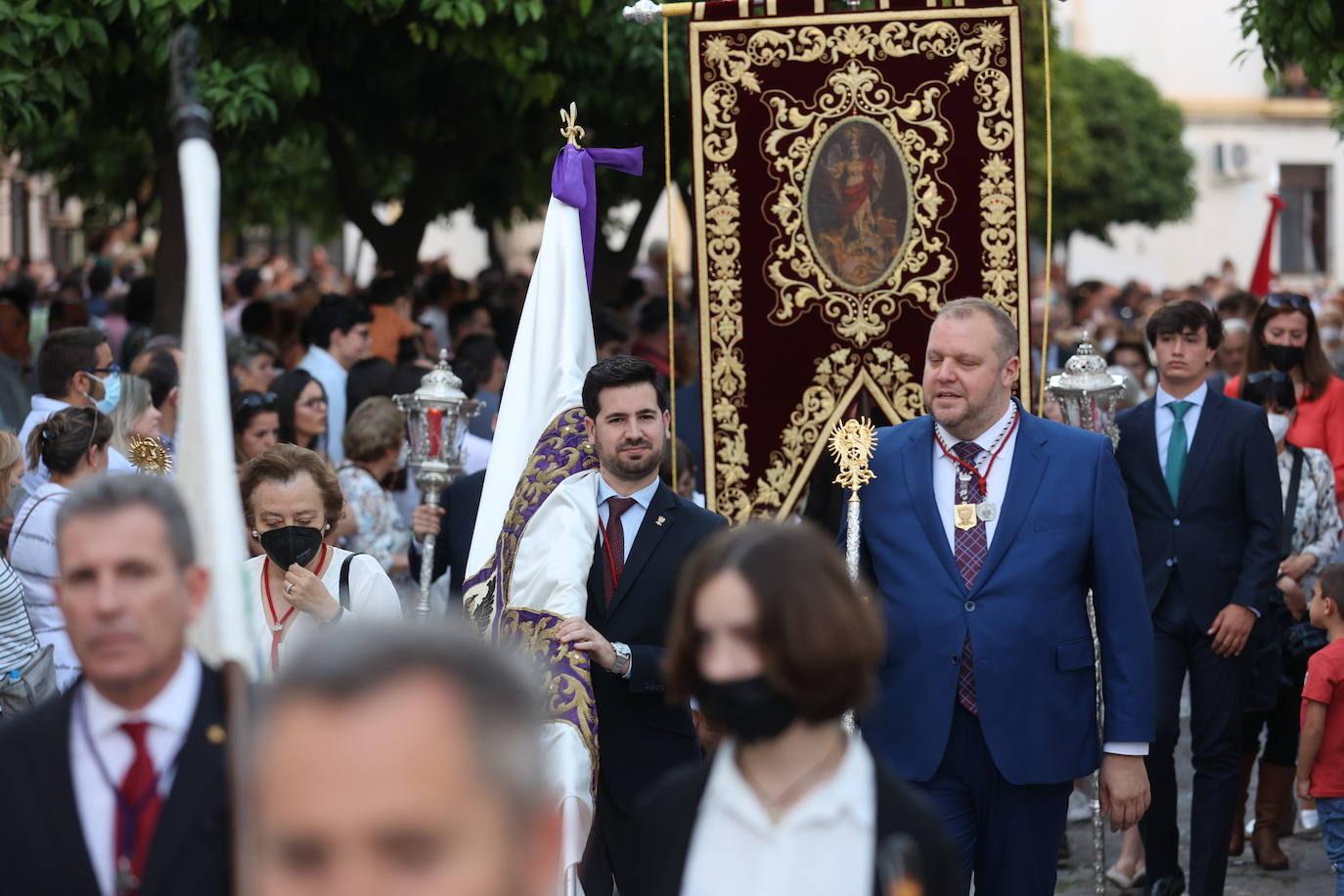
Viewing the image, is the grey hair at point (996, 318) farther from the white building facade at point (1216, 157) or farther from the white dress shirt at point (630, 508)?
the white building facade at point (1216, 157)

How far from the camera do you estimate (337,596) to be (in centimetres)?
555

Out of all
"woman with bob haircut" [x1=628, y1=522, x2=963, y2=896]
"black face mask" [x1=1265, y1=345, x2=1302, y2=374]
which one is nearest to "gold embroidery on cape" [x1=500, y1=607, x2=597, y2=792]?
"woman with bob haircut" [x1=628, y1=522, x2=963, y2=896]

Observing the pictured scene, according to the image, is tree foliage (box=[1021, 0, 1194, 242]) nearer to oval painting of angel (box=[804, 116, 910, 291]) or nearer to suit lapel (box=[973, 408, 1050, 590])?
oval painting of angel (box=[804, 116, 910, 291])

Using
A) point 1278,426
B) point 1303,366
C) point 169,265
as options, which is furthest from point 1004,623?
point 169,265

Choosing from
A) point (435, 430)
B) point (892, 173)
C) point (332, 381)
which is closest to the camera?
point (892, 173)

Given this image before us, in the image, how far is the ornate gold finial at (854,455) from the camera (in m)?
5.80

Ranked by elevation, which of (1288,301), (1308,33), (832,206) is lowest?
(1288,301)

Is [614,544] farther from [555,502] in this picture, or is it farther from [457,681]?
[457,681]

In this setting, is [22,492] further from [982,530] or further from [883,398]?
[982,530]

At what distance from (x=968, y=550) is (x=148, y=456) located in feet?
10.8

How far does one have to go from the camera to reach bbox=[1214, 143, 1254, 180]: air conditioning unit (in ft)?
145

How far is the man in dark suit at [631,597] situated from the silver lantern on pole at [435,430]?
217cm

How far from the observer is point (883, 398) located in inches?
313

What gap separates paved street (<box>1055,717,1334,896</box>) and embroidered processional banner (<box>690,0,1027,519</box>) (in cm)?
187
